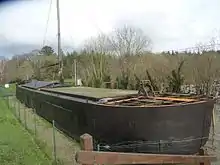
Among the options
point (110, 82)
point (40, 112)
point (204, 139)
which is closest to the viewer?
point (204, 139)

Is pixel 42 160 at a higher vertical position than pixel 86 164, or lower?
lower

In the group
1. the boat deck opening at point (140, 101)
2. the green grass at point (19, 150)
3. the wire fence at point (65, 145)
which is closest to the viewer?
the green grass at point (19, 150)

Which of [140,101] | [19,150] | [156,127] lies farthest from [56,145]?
[156,127]

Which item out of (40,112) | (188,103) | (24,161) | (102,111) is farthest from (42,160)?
(40,112)

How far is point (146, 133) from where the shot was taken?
560 cm

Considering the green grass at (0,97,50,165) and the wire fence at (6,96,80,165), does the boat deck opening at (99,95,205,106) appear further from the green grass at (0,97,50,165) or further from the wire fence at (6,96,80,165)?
the green grass at (0,97,50,165)

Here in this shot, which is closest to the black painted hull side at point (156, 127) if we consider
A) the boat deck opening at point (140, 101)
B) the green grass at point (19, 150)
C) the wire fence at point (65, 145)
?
the wire fence at point (65, 145)

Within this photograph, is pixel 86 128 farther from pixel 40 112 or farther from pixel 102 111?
pixel 40 112

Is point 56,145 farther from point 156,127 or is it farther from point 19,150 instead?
point 156,127

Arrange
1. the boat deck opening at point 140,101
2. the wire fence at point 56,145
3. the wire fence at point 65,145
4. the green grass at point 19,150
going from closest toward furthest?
the green grass at point 19,150 → the wire fence at point 65,145 → the wire fence at point 56,145 → the boat deck opening at point 140,101

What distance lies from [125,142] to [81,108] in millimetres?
1951

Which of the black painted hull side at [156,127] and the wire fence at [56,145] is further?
the wire fence at [56,145]

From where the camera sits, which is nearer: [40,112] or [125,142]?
[125,142]

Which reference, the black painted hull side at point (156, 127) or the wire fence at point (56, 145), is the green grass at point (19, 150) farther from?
the black painted hull side at point (156, 127)
